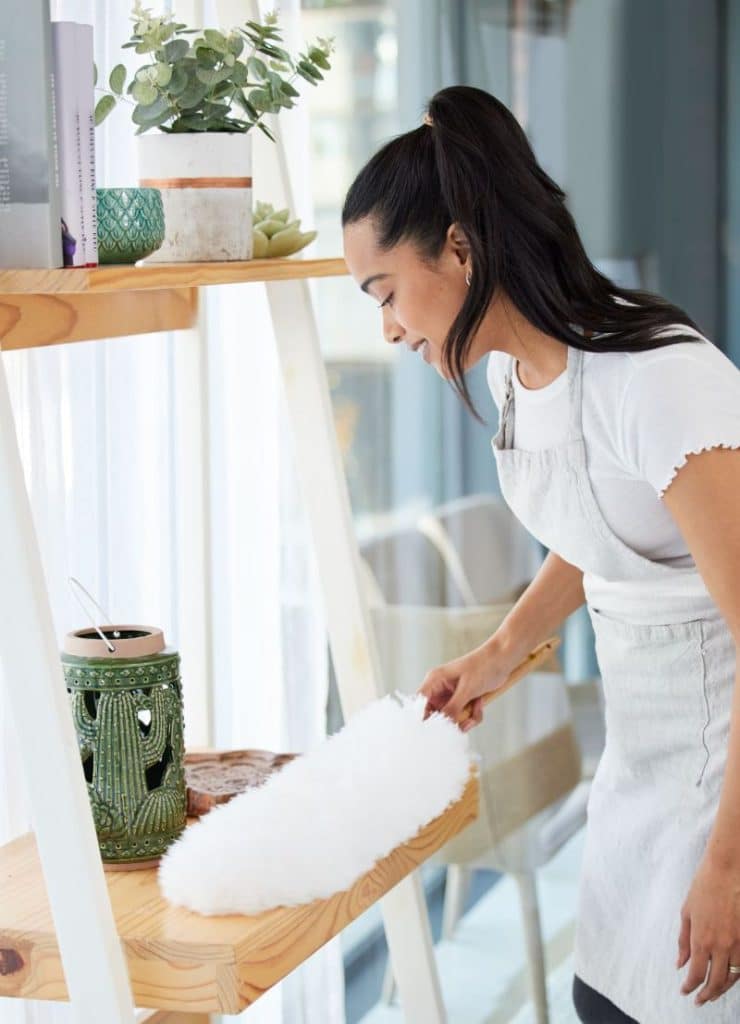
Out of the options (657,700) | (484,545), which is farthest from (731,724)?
(484,545)

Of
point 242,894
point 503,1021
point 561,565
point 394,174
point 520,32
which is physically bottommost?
point 503,1021

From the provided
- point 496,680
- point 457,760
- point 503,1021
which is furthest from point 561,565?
point 503,1021

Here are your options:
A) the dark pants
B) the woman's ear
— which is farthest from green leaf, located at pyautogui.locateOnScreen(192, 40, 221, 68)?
the dark pants

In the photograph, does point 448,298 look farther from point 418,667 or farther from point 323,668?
point 418,667

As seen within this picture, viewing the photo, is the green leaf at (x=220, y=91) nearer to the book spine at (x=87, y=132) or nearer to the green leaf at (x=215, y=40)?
the green leaf at (x=215, y=40)

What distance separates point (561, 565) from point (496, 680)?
130 millimetres

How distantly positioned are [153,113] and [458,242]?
262mm

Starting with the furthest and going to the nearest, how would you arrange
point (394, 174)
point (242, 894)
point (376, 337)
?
1. point (376, 337)
2. point (394, 174)
3. point (242, 894)

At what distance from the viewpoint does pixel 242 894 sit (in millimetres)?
1036

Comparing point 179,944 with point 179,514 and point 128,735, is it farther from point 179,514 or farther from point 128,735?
point 179,514

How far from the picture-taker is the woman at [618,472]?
1074 millimetres

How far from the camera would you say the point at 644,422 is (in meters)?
1.09

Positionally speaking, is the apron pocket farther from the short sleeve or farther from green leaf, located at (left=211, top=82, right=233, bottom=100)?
green leaf, located at (left=211, top=82, right=233, bottom=100)

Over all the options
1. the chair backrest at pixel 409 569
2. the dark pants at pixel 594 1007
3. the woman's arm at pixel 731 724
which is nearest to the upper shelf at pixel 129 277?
the woman's arm at pixel 731 724
